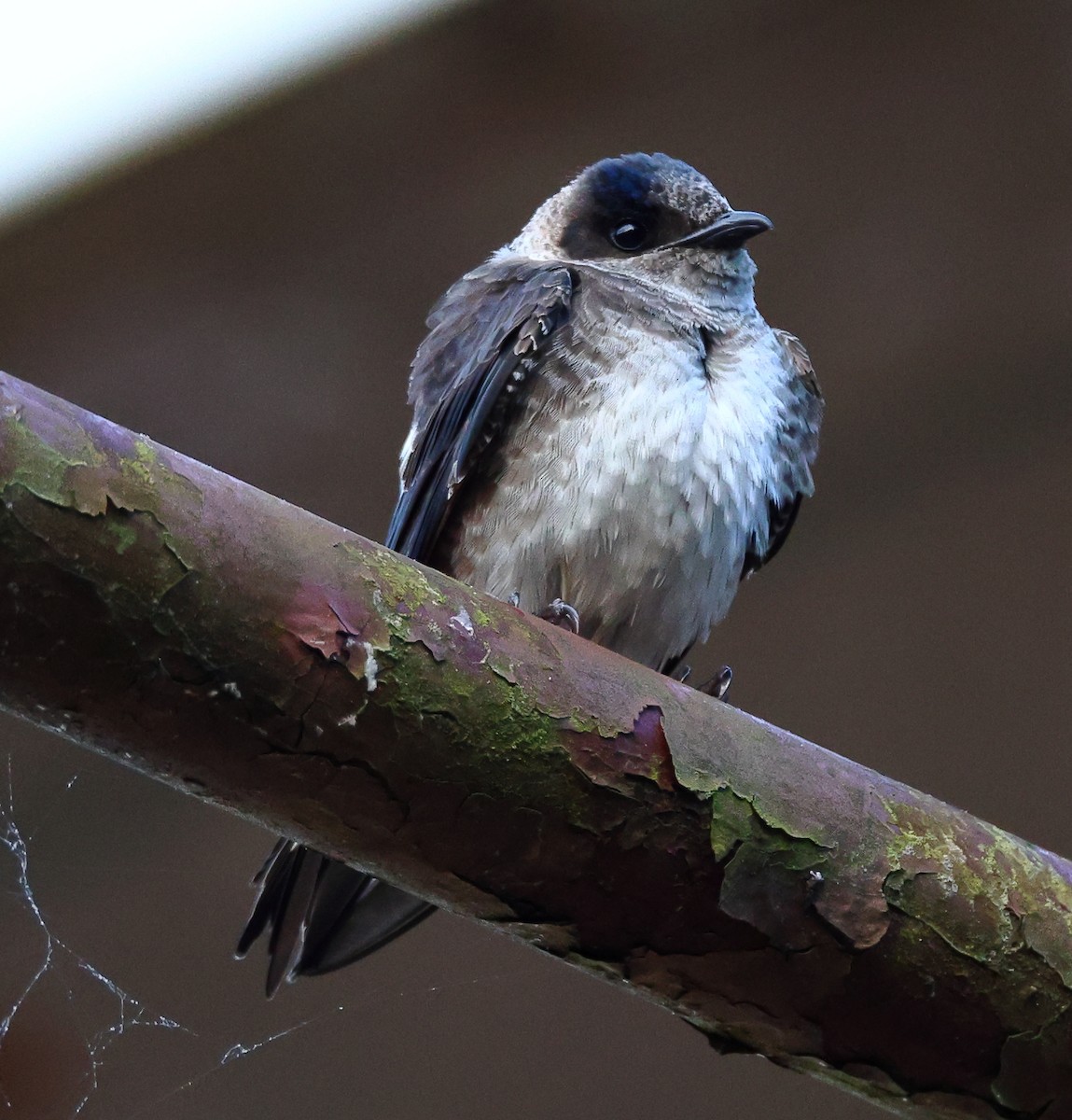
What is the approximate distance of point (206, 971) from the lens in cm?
333

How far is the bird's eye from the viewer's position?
2.42 metres

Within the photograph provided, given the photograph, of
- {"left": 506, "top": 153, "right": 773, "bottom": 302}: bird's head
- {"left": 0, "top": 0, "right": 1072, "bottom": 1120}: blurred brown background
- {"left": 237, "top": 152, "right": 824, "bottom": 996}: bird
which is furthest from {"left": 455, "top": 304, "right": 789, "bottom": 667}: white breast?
{"left": 0, "top": 0, "right": 1072, "bottom": 1120}: blurred brown background

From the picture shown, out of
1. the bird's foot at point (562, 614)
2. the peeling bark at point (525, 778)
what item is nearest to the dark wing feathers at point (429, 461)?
the bird's foot at point (562, 614)

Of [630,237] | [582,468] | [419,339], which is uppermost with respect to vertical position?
[630,237]

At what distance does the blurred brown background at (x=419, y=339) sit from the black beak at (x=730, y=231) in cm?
55

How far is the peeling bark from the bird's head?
112cm

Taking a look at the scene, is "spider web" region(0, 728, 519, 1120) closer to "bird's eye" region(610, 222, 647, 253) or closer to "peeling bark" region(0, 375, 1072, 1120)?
"bird's eye" region(610, 222, 647, 253)

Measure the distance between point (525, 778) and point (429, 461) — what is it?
90 centimetres

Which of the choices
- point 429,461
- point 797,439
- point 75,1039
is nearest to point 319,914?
point 429,461

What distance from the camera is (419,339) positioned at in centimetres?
312

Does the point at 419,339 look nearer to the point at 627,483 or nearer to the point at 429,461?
the point at 429,461

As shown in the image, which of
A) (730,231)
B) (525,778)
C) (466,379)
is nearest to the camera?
(525,778)

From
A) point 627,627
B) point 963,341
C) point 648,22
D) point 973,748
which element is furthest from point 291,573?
point 973,748

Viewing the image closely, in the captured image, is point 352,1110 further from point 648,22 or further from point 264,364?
point 648,22
